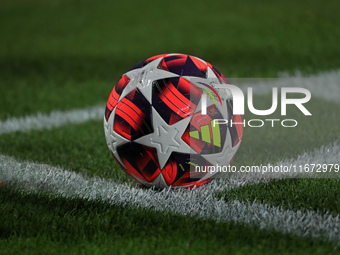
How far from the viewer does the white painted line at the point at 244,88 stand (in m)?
5.62

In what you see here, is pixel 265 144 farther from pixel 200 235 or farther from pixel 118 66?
pixel 118 66

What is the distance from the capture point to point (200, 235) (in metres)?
2.50

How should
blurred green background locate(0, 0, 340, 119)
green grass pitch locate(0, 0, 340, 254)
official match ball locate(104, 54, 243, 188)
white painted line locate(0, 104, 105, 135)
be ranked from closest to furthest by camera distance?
green grass pitch locate(0, 0, 340, 254) < official match ball locate(104, 54, 243, 188) < white painted line locate(0, 104, 105, 135) < blurred green background locate(0, 0, 340, 119)

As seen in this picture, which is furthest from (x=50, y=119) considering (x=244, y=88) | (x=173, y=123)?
(x=173, y=123)

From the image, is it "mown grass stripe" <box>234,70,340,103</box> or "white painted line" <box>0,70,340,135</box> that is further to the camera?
"mown grass stripe" <box>234,70,340,103</box>

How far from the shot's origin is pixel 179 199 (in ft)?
9.87

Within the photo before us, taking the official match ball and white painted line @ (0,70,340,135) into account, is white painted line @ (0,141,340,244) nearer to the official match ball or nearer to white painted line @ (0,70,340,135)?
the official match ball

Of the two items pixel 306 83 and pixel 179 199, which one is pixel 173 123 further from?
pixel 306 83

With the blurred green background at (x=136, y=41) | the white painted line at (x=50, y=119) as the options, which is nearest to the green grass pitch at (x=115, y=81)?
the blurred green background at (x=136, y=41)

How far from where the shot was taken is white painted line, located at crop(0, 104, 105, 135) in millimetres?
5520

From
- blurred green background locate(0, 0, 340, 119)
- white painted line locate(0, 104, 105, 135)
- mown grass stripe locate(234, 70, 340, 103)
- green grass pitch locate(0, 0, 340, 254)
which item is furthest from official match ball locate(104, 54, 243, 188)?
blurred green background locate(0, 0, 340, 119)

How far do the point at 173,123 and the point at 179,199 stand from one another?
0.47 meters

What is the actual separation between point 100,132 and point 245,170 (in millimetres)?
2090

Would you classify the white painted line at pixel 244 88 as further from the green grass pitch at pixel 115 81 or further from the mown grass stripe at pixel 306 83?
the green grass pitch at pixel 115 81
